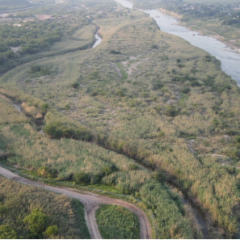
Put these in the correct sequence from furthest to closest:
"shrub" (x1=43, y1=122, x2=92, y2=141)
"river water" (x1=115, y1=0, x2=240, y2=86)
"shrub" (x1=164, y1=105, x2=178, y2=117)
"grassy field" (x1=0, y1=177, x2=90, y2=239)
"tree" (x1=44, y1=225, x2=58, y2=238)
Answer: "river water" (x1=115, y1=0, x2=240, y2=86) → "shrub" (x1=164, y1=105, x2=178, y2=117) → "shrub" (x1=43, y1=122, x2=92, y2=141) → "grassy field" (x1=0, y1=177, x2=90, y2=239) → "tree" (x1=44, y1=225, x2=58, y2=238)

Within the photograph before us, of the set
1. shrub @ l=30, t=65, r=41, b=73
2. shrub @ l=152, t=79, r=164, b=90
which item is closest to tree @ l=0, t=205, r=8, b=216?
shrub @ l=152, t=79, r=164, b=90

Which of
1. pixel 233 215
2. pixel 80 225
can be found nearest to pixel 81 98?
pixel 80 225

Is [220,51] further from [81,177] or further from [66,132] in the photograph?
[81,177]

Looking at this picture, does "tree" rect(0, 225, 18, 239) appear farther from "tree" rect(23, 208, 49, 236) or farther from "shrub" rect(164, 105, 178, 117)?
"shrub" rect(164, 105, 178, 117)

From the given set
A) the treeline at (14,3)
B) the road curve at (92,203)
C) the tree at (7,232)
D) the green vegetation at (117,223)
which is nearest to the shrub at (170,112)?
the road curve at (92,203)

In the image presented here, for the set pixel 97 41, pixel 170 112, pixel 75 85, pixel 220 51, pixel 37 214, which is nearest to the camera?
pixel 37 214

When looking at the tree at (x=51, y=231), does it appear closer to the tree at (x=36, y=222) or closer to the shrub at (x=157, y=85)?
the tree at (x=36, y=222)

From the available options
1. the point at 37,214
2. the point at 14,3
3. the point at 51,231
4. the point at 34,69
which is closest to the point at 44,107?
the point at 34,69
